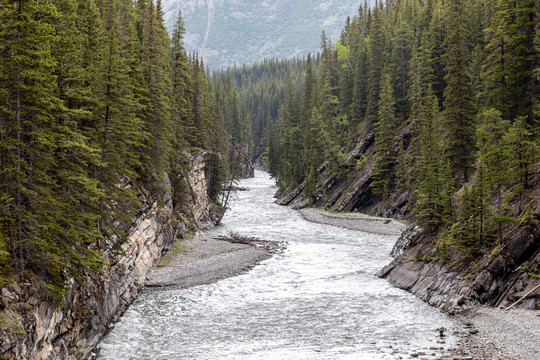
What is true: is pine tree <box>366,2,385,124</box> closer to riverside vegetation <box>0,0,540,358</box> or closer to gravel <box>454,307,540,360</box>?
riverside vegetation <box>0,0,540,358</box>

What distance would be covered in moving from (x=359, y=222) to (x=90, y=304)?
131ft

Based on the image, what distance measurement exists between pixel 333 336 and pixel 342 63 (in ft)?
247

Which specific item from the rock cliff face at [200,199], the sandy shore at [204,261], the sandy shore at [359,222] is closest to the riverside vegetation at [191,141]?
the rock cliff face at [200,199]

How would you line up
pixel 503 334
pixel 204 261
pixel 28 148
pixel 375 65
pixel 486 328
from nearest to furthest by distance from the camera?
pixel 28 148
pixel 503 334
pixel 486 328
pixel 204 261
pixel 375 65

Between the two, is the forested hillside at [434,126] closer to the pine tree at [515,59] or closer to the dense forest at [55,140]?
the pine tree at [515,59]

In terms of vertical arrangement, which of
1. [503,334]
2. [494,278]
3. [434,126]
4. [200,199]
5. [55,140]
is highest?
[434,126]

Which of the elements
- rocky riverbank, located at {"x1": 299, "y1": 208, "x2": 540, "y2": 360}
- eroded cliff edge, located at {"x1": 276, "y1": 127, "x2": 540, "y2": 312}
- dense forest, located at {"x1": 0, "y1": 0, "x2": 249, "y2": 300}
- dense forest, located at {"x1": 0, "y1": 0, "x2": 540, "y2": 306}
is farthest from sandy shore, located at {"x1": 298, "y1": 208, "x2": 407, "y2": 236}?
dense forest, located at {"x1": 0, "y1": 0, "x2": 249, "y2": 300}

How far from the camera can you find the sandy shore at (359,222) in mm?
47281

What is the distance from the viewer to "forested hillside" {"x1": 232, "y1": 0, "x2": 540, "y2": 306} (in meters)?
22.3

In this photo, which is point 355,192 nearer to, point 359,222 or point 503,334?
Answer: point 359,222

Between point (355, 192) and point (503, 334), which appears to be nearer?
point (503, 334)

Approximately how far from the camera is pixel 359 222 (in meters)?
52.7

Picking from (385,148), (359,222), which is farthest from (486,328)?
(385,148)

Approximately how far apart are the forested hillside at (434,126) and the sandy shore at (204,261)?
563 inches
